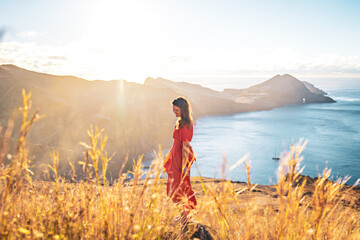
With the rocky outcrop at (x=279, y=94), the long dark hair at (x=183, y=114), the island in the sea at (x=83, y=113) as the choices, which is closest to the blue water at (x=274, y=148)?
the island in the sea at (x=83, y=113)

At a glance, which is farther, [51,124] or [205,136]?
[205,136]

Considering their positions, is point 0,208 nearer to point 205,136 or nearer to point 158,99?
point 205,136

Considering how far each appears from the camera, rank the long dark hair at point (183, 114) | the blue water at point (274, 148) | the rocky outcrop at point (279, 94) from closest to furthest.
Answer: the long dark hair at point (183, 114)
the blue water at point (274, 148)
the rocky outcrop at point (279, 94)

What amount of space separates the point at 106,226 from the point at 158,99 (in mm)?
79706

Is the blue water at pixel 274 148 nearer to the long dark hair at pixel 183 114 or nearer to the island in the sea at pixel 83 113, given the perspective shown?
the island in the sea at pixel 83 113

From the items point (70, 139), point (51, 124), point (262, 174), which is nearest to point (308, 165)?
point (262, 174)

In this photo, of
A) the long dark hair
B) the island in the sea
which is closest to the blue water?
the island in the sea

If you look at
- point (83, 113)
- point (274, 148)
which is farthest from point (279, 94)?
point (83, 113)

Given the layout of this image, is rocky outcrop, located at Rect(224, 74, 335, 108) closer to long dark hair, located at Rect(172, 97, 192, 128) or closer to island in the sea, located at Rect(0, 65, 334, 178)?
island in the sea, located at Rect(0, 65, 334, 178)

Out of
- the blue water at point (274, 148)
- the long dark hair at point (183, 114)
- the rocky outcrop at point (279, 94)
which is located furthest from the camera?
the rocky outcrop at point (279, 94)

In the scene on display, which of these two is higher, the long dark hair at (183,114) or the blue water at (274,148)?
the long dark hair at (183,114)

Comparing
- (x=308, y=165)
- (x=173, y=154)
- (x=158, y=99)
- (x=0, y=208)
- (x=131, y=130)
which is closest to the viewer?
(x=0, y=208)

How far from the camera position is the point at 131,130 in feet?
167

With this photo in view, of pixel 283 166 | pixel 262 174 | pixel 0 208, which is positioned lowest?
pixel 262 174
